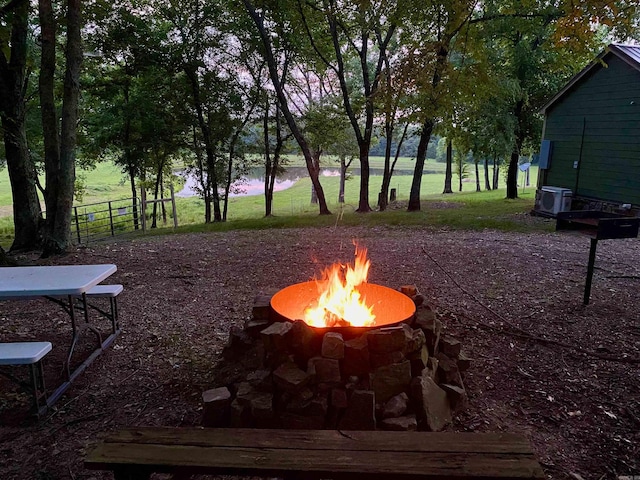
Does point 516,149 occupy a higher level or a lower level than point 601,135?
lower

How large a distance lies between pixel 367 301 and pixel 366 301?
10mm

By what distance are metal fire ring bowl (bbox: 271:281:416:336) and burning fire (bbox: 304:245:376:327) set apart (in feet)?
0.29

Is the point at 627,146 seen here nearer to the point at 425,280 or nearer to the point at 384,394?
the point at 425,280

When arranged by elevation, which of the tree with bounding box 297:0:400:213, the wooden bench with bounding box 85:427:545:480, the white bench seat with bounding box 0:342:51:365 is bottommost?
the wooden bench with bounding box 85:427:545:480

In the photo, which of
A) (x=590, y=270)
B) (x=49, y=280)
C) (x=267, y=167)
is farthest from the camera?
(x=267, y=167)

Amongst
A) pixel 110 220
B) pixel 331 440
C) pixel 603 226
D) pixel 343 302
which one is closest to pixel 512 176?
pixel 603 226

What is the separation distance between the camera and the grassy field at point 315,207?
39.3 feet

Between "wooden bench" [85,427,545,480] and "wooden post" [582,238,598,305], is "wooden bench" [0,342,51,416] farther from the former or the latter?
"wooden post" [582,238,598,305]

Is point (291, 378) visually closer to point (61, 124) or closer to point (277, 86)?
point (61, 124)

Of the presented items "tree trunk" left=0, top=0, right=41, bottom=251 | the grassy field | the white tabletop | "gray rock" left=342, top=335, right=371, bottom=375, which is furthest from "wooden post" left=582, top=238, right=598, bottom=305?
"tree trunk" left=0, top=0, right=41, bottom=251

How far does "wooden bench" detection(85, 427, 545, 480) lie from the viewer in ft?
5.85

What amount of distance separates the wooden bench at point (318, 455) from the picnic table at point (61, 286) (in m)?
1.53

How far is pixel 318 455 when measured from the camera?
1.87 metres

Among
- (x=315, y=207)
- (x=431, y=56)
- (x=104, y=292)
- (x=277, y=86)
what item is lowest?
(x=315, y=207)
